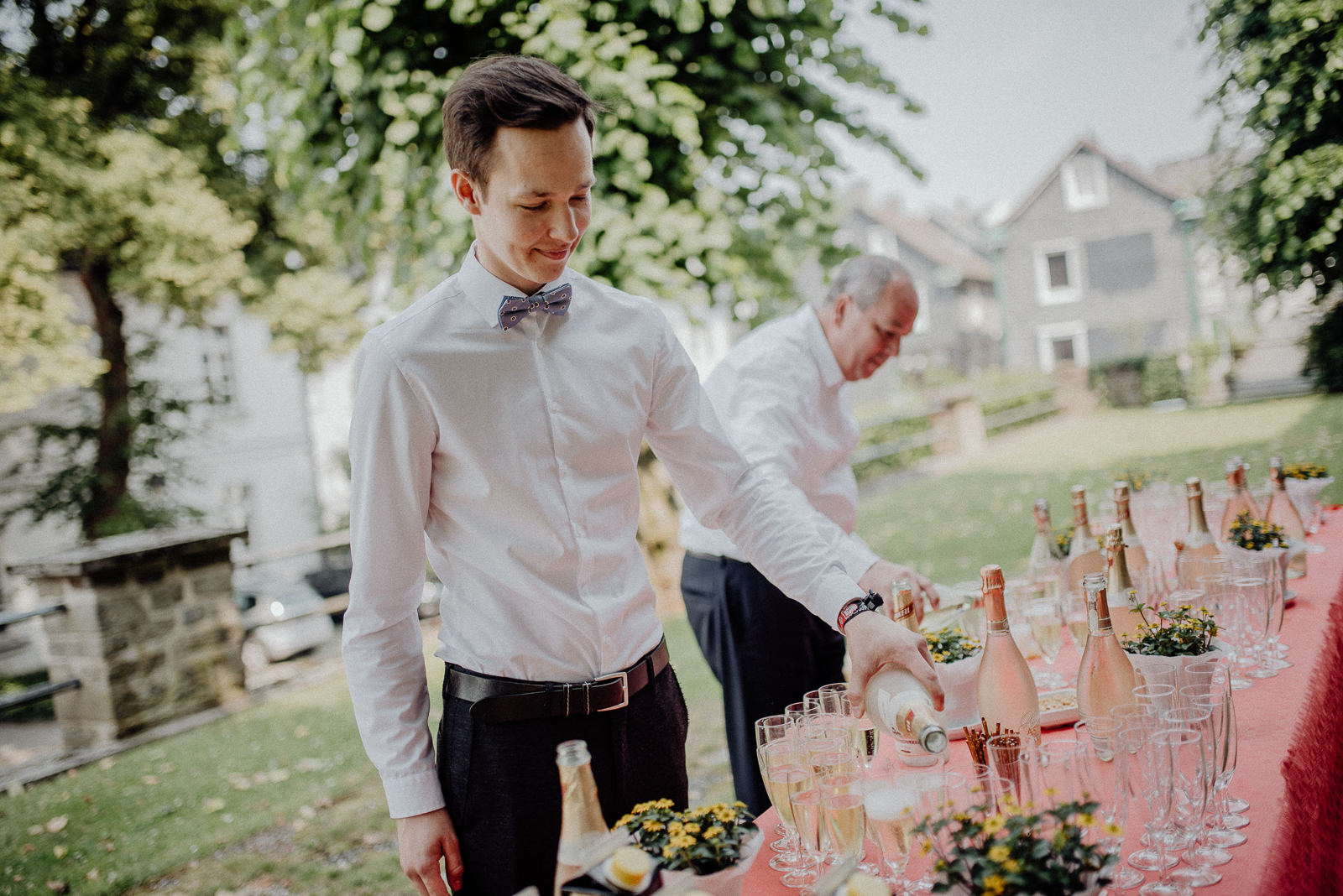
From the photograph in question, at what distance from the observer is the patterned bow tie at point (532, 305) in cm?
158

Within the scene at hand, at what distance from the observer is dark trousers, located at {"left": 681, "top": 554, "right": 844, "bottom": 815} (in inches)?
111

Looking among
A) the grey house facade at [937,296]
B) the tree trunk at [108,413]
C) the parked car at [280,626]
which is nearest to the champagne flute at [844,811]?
the parked car at [280,626]

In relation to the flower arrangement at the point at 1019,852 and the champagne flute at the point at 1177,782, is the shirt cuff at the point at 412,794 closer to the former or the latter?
the flower arrangement at the point at 1019,852

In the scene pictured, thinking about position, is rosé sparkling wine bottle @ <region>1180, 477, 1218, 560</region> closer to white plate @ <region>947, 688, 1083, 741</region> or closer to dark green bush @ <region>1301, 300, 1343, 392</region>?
white plate @ <region>947, 688, 1083, 741</region>

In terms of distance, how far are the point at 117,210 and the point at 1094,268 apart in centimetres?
2384

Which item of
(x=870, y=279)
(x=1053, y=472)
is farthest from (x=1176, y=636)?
(x=1053, y=472)

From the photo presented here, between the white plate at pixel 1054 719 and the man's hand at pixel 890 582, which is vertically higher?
the man's hand at pixel 890 582

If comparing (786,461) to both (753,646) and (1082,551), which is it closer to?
(753,646)

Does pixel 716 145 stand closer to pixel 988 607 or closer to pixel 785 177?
pixel 785 177

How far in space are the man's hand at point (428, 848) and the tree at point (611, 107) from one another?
3157mm

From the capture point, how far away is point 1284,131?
4.13 m

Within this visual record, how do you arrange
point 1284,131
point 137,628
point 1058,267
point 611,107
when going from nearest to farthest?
point 611,107 → point 1284,131 → point 137,628 → point 1058,267

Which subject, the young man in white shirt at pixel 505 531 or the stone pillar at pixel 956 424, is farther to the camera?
the stone pillar at pixel 956 424

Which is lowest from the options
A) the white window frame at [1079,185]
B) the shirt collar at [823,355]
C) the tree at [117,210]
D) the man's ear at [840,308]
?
the shirt collar at [823,355]
